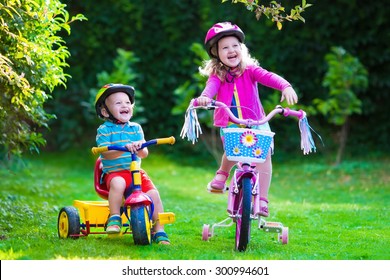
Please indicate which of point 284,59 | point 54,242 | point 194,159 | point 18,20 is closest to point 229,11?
point 284,59

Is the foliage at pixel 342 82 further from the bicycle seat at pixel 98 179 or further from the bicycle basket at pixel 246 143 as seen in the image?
the bicycle basket at pixel 246 143

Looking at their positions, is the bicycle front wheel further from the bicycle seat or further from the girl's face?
the bicycle seat

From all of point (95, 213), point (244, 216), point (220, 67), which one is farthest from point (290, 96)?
point (95, 213)

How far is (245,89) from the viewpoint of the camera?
5.74 m

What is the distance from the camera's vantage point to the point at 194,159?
12.3m

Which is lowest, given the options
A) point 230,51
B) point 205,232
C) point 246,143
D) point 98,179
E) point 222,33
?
point 205,232

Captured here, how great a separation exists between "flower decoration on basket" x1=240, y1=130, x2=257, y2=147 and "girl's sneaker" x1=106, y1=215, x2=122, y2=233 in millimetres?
1013

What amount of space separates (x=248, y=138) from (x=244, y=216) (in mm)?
519

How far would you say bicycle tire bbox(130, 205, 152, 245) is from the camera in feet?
17.5

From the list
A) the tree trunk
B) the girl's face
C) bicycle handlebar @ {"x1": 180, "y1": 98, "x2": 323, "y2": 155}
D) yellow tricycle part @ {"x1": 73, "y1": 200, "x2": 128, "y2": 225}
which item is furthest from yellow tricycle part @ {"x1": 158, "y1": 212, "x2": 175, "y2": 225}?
the tree trunk

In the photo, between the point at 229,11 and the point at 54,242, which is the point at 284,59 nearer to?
the point at 229,11

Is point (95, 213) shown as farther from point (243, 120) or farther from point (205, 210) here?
point (205, 210)

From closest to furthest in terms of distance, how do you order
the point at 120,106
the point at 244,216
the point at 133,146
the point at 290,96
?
the point at 244,216 → the point at 290,96 → the point at 133,146 → the point at 120,106

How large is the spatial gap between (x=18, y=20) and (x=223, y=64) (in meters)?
1.65
